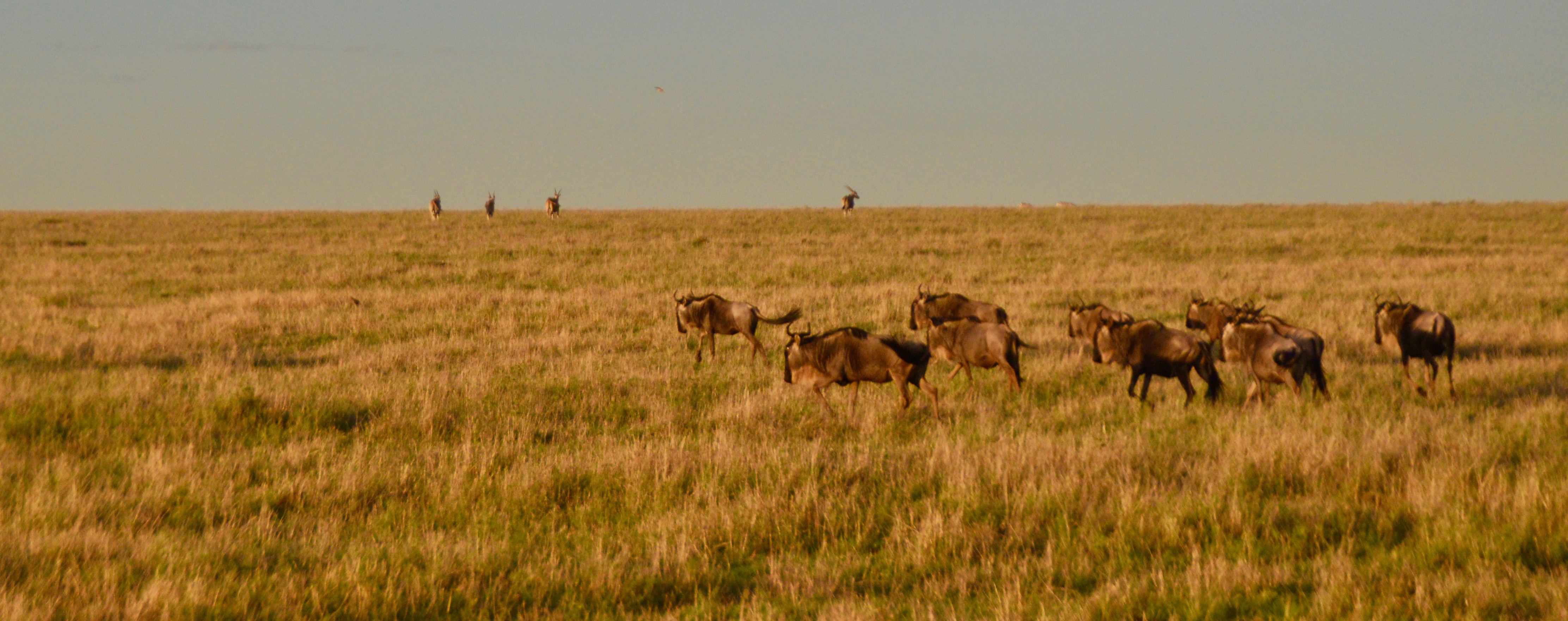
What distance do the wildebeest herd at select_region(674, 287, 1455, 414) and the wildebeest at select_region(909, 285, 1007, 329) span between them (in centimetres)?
122

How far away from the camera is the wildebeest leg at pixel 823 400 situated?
31.6 feet

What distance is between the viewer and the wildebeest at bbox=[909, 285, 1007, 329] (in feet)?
43.0

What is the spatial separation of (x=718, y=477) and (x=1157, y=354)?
454 centimetres

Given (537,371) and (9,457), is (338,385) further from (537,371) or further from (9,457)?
(9,457)

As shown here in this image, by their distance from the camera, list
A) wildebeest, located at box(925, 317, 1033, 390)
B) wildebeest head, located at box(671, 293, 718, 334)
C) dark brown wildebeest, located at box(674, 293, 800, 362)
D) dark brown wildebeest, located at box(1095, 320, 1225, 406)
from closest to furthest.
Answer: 1. dark brown wildebeest, located at box(1095, 320, 1225, 406)
2. wildebeest, located at box(925, 317, 1033, 390)
3. dark brown wildebeest, located at box(674, 293, 800, 362)
4. wildebeest head, located at box(671, 293, 718, 334)

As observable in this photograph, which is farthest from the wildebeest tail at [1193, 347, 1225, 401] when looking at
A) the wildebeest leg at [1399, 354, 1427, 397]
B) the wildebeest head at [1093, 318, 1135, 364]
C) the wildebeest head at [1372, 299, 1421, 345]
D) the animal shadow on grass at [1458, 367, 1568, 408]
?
the animal shadow on grass at [1458, 367, 1568, 408]

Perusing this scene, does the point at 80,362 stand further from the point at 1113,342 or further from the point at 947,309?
the point at 1113,342

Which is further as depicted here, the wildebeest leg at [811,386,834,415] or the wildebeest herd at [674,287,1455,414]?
the wildebeest leg at [811,386,834,415]

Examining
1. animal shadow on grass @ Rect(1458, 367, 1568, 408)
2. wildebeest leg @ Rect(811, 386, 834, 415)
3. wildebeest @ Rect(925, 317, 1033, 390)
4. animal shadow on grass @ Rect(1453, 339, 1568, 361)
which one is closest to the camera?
wildebeest leg @ Rect(811, 386, 834, 415)

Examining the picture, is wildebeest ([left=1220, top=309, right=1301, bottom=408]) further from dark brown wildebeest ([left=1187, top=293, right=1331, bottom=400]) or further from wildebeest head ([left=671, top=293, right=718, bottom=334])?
wildebeest head ([left=671, top=293, right=718, bottom=334])

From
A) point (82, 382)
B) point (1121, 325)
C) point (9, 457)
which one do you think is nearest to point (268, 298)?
point (82, 382)

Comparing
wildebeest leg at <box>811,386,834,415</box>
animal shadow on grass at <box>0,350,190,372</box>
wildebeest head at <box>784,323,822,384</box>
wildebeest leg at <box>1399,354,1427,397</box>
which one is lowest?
animal shadow on grass at <box>0,350,190,372</box>

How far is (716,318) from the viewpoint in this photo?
13.8m

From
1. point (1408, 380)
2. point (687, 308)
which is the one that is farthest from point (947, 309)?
point (1408, 380)
